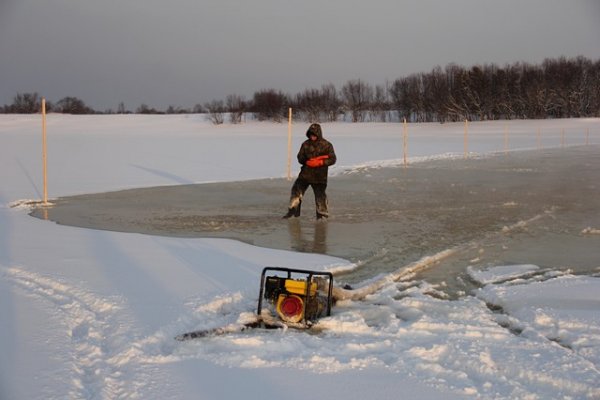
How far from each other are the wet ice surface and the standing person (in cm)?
41

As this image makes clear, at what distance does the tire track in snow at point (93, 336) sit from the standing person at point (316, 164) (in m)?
5.01

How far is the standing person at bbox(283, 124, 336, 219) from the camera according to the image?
32.3ft

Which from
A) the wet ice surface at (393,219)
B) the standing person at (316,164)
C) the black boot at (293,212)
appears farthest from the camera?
the black boot at (293,212)

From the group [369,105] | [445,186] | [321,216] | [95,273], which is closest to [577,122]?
[369,105]

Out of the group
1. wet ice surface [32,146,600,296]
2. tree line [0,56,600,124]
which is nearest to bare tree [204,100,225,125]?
tree line [0,56,600,124]

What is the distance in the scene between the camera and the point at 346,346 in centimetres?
417

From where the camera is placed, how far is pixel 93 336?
4.29 metres

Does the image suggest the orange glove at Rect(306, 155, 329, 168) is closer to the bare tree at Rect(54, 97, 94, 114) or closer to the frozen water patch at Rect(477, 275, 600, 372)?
the frozen water patch at Rect(477, 275, 600, 372)

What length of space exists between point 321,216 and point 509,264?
149 inches

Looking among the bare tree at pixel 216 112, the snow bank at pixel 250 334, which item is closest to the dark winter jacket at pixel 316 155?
the snow bank at pixel 250 334

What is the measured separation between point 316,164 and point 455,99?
7099cm

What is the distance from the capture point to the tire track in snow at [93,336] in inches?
137

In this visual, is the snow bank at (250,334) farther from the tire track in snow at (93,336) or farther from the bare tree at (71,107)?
the bare tree at (71,107)

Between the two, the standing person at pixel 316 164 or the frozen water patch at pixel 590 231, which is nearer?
the frozen water patch at pixel 590 231
